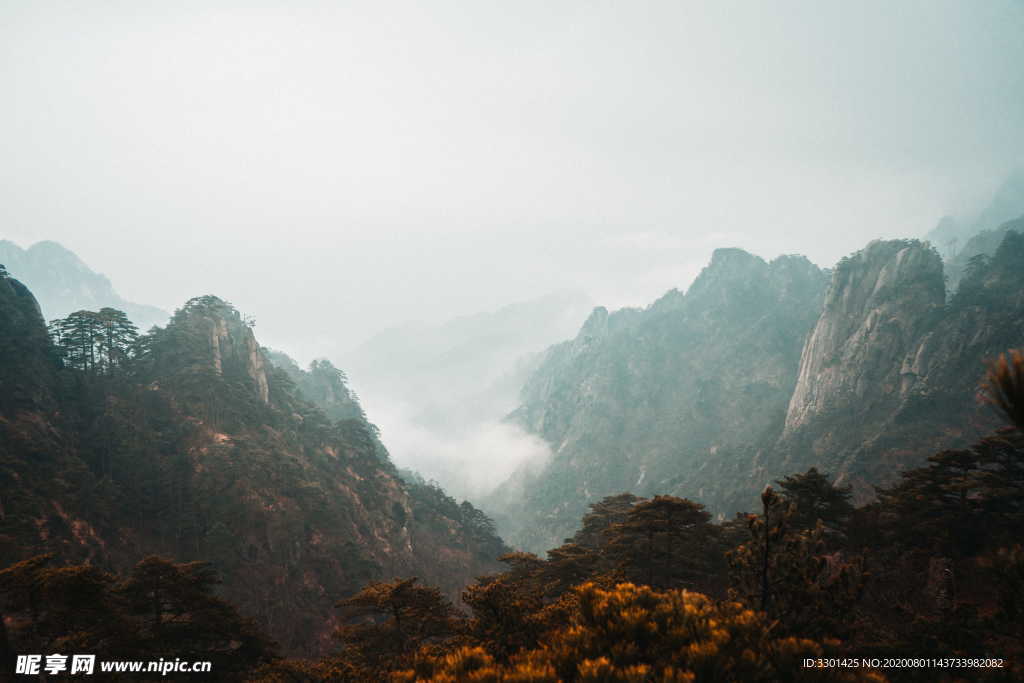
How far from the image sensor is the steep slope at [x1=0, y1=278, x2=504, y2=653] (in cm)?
3944

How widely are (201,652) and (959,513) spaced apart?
143 ft

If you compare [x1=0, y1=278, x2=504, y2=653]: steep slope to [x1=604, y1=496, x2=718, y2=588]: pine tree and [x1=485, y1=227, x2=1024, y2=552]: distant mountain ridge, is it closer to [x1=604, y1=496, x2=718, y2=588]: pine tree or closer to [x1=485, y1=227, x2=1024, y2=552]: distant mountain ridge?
[x1=604, y1=496, x2=718, y2=588]: pine tree

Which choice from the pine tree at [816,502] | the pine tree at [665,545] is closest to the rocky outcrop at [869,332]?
the pine tree at [816,502]

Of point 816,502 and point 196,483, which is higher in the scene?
point 196,483

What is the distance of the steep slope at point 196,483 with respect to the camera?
3944 cm

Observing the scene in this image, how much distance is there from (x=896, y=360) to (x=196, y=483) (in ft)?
449

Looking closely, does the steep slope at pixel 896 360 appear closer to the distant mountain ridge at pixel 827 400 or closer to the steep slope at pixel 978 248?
the distant mountain ridge at pixel 827 400

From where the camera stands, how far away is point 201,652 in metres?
21.0

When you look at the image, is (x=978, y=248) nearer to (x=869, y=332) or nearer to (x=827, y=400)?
(x=869, y=332)

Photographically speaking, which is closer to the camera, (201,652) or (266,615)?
(201,652)

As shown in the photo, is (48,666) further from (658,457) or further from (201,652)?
(658,457)

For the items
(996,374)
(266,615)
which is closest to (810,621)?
(996,374)

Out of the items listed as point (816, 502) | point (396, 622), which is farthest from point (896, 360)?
point (396, 622)

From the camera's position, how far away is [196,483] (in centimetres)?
5031
